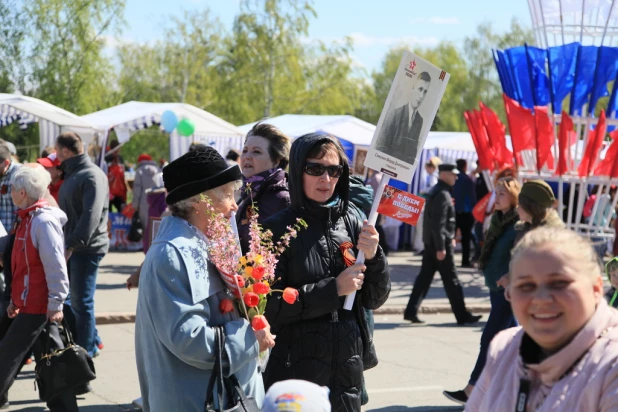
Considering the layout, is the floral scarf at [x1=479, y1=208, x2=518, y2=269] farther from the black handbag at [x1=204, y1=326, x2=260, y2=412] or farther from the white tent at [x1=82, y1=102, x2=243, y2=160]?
the white tent at [x1=82, y1=102, x2=243, y2=160]

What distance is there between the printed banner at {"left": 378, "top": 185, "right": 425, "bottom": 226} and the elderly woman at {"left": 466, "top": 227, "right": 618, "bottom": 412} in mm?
2179

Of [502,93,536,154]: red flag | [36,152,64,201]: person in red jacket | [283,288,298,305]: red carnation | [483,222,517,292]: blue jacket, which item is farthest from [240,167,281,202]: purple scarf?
[502,93,536,154]: red flag

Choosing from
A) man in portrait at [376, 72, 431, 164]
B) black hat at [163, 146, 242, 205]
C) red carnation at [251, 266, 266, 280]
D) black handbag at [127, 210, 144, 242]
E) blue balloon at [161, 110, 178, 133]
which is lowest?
black handbag at [127, 210, 144, 242]

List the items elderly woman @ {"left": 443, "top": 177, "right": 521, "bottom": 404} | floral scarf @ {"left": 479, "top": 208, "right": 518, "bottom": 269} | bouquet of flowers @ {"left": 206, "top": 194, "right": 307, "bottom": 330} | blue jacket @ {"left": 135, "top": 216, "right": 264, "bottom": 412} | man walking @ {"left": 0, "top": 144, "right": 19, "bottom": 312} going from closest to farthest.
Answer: blue jacket @ {"left": 135, "top": 216, "right": 264, "bottom": 412} < bouquet of flowers @ {"left": 206, "top": 194, "right": 307, "bottom": 330} < elderly woman @ {"left": 443, "top": 177, "right": 521, "bottom": 404} < floral scarf @ {"left": 479, "top": 208, "right": 518, "bottom": 269} < man walking @ {"left": 0, "top": 144, "right": 19, "bottom": 312}

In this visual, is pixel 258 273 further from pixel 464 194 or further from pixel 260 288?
pixel 464 194

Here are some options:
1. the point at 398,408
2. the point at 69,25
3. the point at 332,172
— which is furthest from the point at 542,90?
the point at 69,25

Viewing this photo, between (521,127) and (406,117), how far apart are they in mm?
9263

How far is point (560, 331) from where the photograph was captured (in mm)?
2170

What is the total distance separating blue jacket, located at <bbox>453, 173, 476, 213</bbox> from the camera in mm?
17812

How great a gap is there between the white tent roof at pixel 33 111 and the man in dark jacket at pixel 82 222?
9970mm

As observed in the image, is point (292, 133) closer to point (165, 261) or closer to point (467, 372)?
point (467, 372)

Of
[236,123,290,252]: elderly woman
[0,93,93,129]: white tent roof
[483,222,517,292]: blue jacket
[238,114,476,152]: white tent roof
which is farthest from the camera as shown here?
[238,114,476,152]: white tent roof

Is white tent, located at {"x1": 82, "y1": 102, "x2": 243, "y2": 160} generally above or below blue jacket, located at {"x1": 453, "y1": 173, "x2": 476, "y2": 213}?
above

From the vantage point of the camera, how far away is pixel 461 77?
63.4 meters
